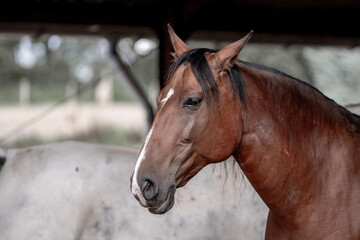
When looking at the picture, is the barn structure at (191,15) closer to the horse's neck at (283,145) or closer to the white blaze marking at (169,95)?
the horse's neck at (283,145)

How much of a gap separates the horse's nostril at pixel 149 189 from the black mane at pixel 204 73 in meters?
0.44

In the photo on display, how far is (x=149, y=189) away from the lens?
74.3 inches

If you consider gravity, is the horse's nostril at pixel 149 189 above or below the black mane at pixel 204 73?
below

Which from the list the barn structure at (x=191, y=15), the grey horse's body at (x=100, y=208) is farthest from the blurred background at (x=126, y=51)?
the grey horse's body at (x=100, y=208)

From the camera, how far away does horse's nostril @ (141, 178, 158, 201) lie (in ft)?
6.13

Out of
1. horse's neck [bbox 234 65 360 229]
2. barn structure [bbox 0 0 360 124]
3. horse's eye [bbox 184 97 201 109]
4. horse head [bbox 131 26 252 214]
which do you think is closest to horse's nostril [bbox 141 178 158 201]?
horse head [bbox 131 26 252 214]

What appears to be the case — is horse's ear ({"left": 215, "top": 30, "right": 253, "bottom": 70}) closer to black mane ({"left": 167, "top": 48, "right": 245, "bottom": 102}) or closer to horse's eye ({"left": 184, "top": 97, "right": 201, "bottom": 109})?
black mane ({"left": 167, "top": 48, "right": 245, "bottom": 102})

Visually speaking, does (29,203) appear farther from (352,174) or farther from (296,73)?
(296,73)

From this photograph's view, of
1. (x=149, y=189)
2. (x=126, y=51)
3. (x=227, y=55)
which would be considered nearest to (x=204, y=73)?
(x=227, y=55)

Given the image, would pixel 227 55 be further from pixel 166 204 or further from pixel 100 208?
pixel 100 208

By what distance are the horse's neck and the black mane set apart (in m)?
0.05

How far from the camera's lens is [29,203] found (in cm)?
302

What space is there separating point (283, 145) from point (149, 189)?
2.23 feet

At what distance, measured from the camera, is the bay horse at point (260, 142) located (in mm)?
1940
